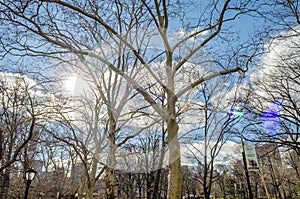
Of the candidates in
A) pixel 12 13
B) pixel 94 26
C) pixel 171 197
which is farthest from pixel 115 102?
pixel 171 197

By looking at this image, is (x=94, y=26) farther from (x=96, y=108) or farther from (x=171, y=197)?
(x=171, y=197)

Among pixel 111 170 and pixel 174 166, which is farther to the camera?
pixel 111 170

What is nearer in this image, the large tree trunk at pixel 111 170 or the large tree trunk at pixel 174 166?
the large tree trunk at pixel 174 166

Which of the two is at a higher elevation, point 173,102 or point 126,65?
point 126,65

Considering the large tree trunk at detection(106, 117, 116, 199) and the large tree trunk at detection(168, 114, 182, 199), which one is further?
the large tree trunk at detection(106, 117, 116, 199)

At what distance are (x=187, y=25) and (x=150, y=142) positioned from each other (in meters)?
14.8

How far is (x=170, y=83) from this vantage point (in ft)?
16.1

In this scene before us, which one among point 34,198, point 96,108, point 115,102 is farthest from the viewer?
point 34,198

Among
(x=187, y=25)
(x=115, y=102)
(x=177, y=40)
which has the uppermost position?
(x=187, y=25)

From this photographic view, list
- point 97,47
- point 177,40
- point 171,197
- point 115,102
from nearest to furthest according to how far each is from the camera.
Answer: point 171,197 → point 177,40 → point 97,47 → point 115,102

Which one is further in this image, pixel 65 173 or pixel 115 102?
pixel 65 173

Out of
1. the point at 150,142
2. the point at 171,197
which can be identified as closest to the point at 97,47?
the point at 171,197

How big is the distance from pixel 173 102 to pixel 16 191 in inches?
527

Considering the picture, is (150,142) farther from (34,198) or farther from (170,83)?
(170,83)
